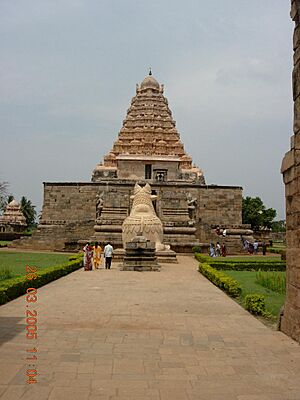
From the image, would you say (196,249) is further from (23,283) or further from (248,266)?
(23,283)

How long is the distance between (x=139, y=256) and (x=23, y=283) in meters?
5.76

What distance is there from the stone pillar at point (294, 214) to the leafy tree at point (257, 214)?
45.9m

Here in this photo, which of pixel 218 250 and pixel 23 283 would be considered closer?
pixel 23 283

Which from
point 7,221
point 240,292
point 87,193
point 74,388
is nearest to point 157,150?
point 87,193

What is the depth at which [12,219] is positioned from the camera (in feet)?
159

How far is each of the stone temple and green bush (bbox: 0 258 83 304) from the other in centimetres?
1076

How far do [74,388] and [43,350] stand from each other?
4.47 ft

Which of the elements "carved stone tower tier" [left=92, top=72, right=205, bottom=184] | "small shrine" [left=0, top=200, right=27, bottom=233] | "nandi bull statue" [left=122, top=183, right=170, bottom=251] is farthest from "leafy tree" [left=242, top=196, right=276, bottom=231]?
"nandi bull statue" [left=122, top=183, right=170, bottom=251]

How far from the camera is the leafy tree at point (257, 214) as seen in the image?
2026 inches

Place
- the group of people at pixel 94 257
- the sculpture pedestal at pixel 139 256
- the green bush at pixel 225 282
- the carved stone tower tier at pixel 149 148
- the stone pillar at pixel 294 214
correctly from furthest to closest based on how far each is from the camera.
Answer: the carved stone tower tier at pixel 149 148, the group of people at pixel 94 257, the sculpture pedestal at pixel 139 256, the green bush at pixel 225 282, the stone pillar at pixel 294 214

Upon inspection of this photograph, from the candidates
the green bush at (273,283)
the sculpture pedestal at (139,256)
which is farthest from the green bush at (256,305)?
the sculpture pedestal at (139,256)
